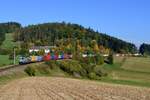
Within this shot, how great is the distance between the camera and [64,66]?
79.1m

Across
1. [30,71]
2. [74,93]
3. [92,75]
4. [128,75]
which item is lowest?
[128,75]

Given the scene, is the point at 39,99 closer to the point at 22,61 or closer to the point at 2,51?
the point at 22,61

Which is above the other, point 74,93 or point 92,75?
point 74,93

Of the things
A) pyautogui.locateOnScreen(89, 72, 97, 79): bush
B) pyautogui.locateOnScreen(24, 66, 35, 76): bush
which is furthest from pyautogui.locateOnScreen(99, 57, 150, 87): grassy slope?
pyautogui.locateOnScreen(24, 66, 35, 76): bush

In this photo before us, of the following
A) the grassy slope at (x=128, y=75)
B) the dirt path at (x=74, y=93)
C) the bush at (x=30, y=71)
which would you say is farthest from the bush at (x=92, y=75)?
the dirt path at (x=74, y=93)

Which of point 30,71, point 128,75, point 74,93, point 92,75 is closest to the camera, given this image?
point 74,93

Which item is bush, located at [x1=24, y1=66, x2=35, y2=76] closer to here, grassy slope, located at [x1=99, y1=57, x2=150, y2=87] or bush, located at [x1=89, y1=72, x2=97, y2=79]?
bush, located at [x1=89, y1=72, x2=97, y2=79]

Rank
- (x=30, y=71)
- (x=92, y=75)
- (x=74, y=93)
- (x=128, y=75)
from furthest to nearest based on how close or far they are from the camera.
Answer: (x=128, y=75) < (x=92, y=75) < (x=30, y=71) < (x=74, y=93)

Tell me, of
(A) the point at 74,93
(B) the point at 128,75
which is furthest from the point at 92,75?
(A) the point at 74,93

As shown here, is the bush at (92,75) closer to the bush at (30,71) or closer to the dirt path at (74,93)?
the bush at (30,71)

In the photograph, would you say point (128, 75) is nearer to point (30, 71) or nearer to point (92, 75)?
point (92, 75)

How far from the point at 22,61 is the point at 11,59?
2020cm

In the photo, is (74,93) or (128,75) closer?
(74,93)

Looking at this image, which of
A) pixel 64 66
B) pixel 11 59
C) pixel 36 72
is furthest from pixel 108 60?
pixel 36 72
